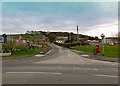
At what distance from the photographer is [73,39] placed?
6094cm

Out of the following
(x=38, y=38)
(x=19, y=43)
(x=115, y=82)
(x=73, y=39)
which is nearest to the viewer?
(x=115, y=82)

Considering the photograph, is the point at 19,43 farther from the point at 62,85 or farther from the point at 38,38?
the point at 38,38

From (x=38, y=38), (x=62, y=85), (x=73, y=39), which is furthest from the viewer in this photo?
(x=38, y=38)

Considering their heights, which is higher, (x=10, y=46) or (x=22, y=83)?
(x=10, y=46)

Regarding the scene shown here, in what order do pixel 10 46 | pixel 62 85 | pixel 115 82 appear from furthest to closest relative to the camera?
pixel 10 46, pixel 115 82, pixel 62 85

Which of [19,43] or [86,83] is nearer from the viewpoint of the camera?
[86,83]

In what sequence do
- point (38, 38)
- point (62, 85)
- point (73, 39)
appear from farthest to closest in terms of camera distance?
1. point (38, 38)
2. point (73, 39)
3. point (62, 85)

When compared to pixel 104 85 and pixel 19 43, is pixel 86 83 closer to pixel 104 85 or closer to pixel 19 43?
pixel 104 85

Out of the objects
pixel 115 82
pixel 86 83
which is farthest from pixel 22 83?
pixel 115 82

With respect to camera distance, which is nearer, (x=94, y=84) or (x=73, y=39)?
(x=94, y=84)

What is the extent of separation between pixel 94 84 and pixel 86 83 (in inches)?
17.9

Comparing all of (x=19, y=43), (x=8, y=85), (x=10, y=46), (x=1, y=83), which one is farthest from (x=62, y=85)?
(x=19, y=43)

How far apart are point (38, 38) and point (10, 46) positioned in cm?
6345

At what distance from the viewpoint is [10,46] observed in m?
18.3
